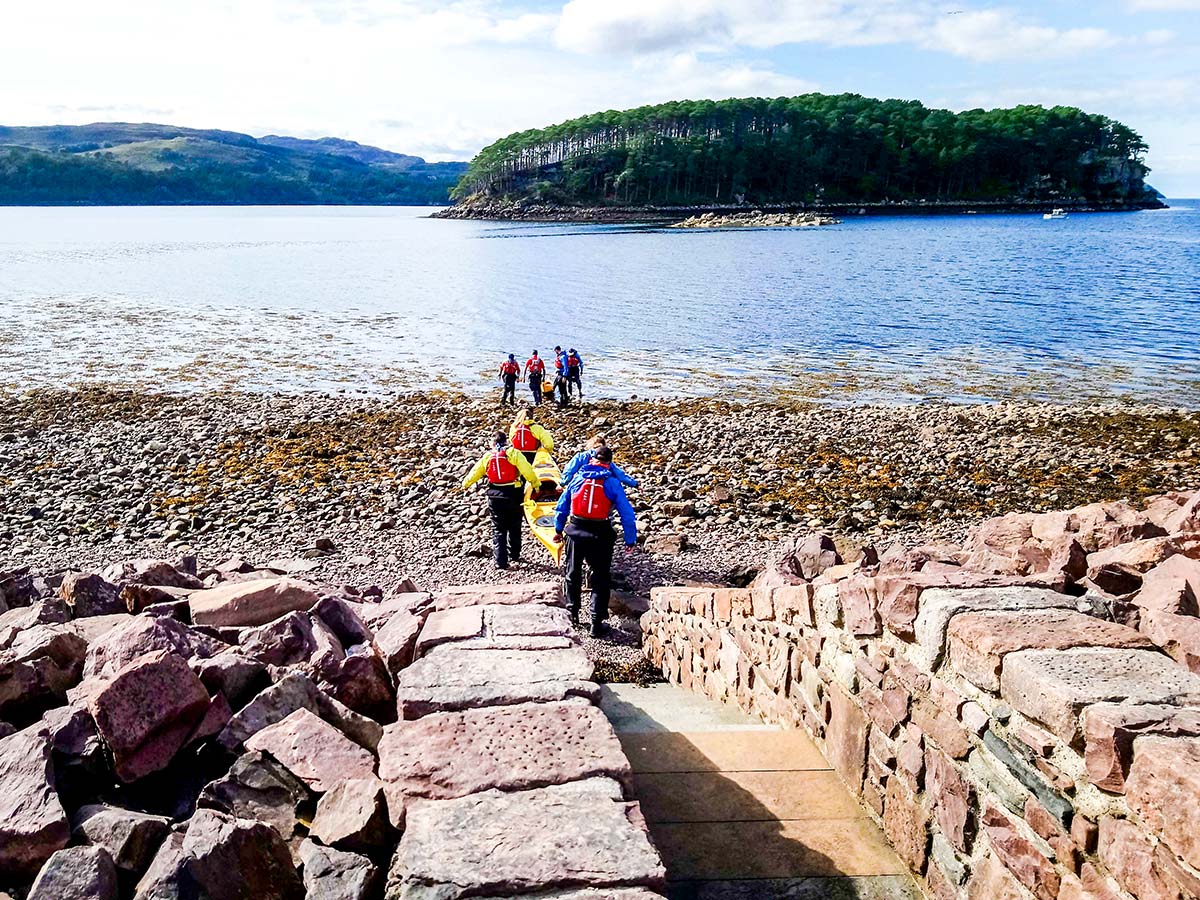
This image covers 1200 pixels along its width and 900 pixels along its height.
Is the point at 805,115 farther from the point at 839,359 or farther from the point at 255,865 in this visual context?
the point at 255,865

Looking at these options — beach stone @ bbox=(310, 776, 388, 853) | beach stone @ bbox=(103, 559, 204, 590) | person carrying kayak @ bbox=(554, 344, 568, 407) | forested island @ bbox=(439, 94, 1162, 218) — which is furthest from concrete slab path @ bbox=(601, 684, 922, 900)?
forested island @ bbox=(439, 94, 1162, 218)

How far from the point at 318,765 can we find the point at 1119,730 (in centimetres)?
306

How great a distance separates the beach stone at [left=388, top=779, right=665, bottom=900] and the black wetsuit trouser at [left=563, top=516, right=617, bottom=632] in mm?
6489

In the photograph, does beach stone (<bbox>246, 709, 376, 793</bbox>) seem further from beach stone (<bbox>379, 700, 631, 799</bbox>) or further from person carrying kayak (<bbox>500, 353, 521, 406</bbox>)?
person carrying kayak (<bbox>500, 353, 521, 406</bbox>)

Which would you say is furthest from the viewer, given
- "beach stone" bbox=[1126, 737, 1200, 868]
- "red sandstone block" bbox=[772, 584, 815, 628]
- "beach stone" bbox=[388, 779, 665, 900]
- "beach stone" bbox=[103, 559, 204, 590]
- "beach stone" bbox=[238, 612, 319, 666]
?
"beach stone" bbox=[103, 559, 204, 590]

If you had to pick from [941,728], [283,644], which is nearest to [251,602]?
[283,644]

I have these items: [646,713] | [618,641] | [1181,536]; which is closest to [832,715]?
[646,713]

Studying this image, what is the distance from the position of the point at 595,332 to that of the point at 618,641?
1096 inches

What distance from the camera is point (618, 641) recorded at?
9961 mm

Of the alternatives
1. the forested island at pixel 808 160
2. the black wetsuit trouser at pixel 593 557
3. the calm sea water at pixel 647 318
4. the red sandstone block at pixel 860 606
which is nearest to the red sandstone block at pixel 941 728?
the red sandstone block at pixel 860 606

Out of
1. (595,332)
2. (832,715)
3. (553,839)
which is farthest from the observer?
(595,332)

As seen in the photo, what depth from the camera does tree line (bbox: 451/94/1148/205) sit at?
14012 centimetres

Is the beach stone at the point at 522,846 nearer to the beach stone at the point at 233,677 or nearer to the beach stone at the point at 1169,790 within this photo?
the beach stone at the point at 1169,790

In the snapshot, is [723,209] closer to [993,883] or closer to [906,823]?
[906,823]
